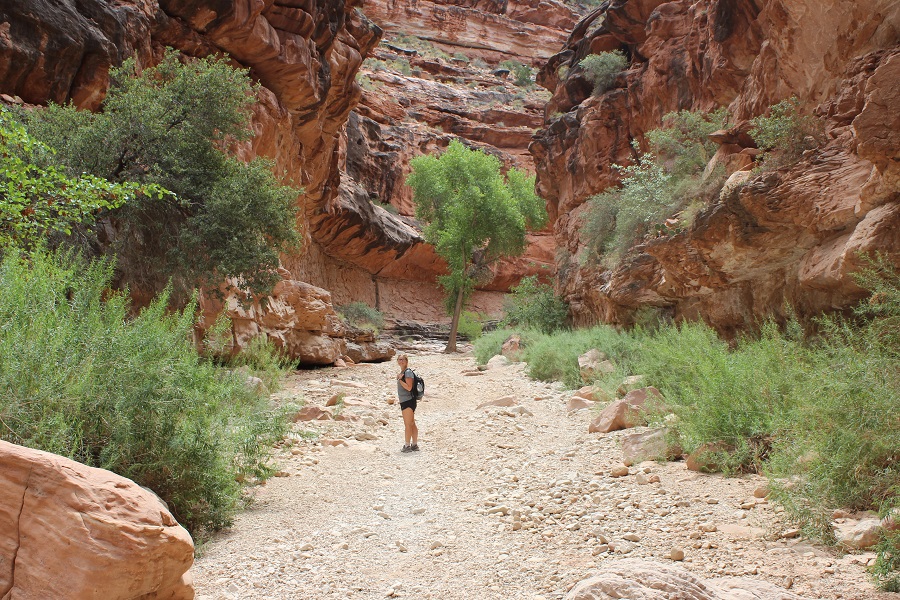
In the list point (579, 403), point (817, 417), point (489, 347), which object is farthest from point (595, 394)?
point (489, 347)

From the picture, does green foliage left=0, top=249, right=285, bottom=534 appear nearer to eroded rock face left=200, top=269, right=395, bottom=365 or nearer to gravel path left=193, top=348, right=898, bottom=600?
gravel path left=193, top=348, right=898, bottom=600

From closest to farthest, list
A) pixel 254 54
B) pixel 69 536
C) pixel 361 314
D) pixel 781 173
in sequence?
pixel 69 536 < pixel 781 173 < pixel 254 54 < pixel 361 314

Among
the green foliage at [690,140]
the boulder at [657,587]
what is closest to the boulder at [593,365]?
the green foliage at [690,140]

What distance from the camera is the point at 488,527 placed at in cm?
396

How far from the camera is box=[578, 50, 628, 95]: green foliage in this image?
1902 centimetres

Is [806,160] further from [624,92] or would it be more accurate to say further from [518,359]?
[624,92]

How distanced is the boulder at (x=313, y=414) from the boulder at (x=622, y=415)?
3.75m

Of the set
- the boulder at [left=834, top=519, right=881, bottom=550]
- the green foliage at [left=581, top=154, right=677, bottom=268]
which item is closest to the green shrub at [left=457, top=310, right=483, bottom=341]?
the green foliage at [left=581, top=154, right=677, bottom=268]

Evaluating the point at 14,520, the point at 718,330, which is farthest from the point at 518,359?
the point at 14,520

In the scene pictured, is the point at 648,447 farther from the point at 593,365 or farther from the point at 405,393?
the point at 593,365

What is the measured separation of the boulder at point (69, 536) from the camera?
2264mm

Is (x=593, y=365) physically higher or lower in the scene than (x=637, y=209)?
lower

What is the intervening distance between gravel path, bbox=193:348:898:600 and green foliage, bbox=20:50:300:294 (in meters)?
4.26

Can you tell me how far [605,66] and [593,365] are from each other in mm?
13146
